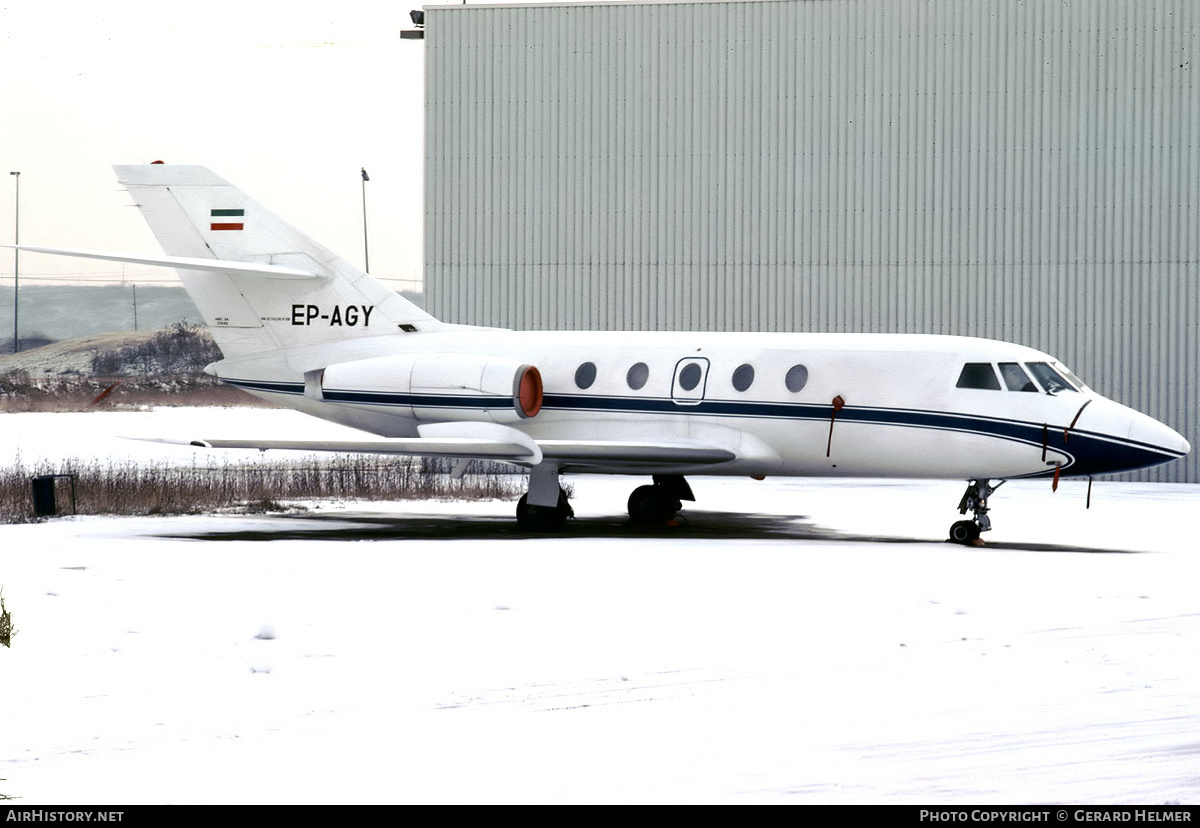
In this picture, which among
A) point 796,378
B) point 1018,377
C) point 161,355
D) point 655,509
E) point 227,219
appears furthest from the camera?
point 161,355

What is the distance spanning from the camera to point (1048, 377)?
17.1m

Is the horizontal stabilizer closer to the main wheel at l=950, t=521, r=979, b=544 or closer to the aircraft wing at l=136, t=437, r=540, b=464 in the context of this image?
the aircraft wing at l=136, t=437, r=540, b=464

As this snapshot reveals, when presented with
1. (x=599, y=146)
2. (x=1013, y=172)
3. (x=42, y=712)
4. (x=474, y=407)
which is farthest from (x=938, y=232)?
(x=42, y=712)

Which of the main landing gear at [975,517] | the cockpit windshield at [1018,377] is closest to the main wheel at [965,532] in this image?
the main landing gear at [975,517]

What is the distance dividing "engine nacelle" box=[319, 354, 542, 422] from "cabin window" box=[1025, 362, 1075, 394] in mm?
6085

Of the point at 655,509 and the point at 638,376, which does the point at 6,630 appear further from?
the point at 655,509

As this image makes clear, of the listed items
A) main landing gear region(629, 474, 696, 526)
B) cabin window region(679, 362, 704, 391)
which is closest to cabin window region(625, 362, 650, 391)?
cabin window region(679, 362, 704, 391)

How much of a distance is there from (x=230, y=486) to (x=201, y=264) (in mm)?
5302

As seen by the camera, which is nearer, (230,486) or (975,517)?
(975,517)

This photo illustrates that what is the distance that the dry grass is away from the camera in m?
21.5

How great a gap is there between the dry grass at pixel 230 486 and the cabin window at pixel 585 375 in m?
5.49

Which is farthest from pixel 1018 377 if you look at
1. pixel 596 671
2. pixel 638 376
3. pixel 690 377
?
pixel 596 671

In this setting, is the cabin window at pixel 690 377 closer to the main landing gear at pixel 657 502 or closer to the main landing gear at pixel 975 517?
the main landing gear at pixel 657 502

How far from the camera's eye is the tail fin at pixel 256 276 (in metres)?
21.0
